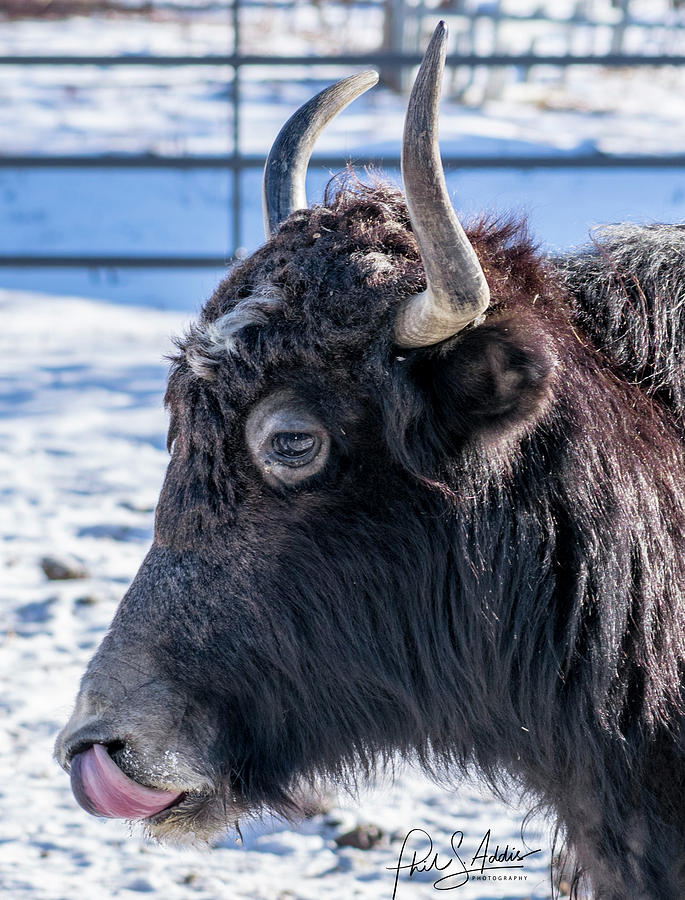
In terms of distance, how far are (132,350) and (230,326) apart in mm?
6171

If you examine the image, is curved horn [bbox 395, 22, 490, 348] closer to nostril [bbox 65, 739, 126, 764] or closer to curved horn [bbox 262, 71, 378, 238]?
curved horn [bbox 262, 71, 378, 238]

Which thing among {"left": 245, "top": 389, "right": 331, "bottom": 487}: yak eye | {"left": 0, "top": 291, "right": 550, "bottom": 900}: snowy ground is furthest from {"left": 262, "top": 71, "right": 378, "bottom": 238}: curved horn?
{"left": 0, "top": 291, "right": 550, "bottom": 900}: snowy ground

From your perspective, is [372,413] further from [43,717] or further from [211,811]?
[43,717]

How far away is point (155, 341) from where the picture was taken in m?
8.41

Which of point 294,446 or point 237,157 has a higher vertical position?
point 237,157

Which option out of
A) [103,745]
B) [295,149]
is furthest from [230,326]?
[103,745]

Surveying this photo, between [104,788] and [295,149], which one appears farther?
[295,149]

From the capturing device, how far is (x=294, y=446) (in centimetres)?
217

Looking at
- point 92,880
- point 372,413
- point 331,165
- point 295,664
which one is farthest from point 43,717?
point 331,165

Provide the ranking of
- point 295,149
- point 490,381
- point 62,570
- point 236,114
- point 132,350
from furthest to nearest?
point 236,114 → point 132,350 → point 62,570 → point 295,149 → point 490,381

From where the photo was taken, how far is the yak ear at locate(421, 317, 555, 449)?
2031 millimetres

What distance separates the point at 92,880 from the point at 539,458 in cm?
188

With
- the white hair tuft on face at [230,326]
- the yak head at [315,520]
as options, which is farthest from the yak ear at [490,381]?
the white hair tuft on face at [230,326]

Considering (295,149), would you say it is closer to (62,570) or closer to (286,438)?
(286,438)
